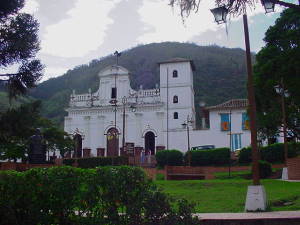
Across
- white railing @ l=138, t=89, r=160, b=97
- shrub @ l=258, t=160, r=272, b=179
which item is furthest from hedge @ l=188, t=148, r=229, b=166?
white railing @ l=138, t=89, r=160, b=97

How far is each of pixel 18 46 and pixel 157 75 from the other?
234ft

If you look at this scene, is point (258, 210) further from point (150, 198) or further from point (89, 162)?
point (89, 162)

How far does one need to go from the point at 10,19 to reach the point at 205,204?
665 centimetres

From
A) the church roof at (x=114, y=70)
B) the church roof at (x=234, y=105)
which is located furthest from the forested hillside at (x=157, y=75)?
the church roof at (x=234, y=105)

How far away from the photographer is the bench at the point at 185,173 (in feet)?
74.0

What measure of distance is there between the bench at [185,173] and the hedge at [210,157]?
8.03m

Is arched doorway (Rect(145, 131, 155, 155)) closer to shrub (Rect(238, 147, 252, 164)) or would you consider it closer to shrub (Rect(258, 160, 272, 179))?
shrub (Rect(238, 147, 252, 164))

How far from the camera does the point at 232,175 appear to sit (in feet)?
73.3

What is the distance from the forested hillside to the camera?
231ft

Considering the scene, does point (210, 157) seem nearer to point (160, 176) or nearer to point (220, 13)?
point (160, 176)

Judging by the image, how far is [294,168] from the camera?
59.5ft

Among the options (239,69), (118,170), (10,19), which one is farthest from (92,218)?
(239,69)

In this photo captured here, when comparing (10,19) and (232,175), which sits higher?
(10,19)

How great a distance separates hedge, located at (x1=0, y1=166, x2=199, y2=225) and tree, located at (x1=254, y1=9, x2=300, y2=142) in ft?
47.3
